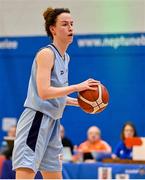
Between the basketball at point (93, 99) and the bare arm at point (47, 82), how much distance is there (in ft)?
0.47

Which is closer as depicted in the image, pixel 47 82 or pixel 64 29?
pixel 47 82

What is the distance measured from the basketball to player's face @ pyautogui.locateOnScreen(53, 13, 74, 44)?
0.37 meters

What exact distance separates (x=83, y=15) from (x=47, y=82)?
6.95m

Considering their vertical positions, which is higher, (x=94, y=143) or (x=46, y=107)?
(x=46, y=107)

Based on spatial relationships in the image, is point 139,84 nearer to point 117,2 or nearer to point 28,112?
point 117,2

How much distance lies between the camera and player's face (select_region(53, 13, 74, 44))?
385cm

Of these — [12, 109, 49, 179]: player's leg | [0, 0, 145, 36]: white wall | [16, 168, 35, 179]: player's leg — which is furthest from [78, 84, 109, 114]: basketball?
[0, 0, 145, 36]: white wall

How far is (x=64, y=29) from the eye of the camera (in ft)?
12.7

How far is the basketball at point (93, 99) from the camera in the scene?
3873 mm

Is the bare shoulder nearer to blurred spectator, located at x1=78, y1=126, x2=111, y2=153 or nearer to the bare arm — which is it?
the bare arm

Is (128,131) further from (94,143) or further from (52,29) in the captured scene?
(52,29)

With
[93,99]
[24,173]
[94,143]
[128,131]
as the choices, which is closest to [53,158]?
[24,173]

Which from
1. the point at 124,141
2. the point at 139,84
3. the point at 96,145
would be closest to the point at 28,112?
the point at 124,141

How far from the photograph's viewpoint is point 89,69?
1055cm
